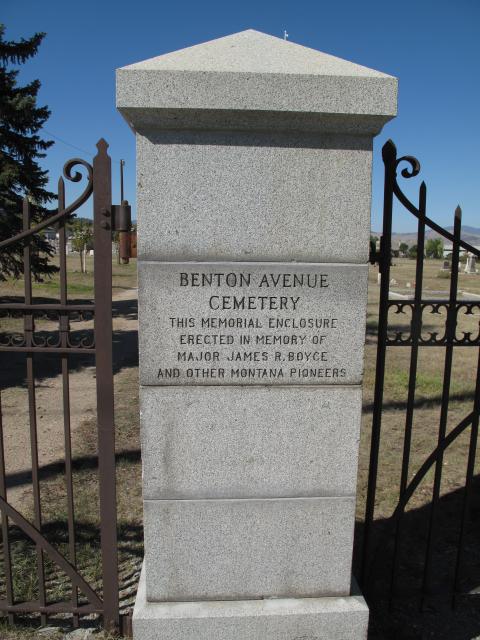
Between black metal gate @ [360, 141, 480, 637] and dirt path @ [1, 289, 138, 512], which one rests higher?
black metal gate @ [360, 141, 480, 637]

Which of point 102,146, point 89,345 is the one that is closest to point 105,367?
point 89,345

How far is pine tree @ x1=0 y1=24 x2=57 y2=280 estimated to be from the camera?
36.2ft

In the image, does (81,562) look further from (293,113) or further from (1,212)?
(1,212)

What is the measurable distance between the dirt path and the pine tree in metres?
3.09

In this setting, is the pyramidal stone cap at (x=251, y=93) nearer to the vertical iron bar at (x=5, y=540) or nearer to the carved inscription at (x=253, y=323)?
the carved inscription at (x=253, y=323)

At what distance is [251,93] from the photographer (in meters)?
2.12

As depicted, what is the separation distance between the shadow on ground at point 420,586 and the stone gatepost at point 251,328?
63 centimetres

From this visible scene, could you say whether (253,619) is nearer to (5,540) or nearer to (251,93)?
(5,540)

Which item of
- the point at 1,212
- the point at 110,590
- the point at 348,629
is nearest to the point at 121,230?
the point at 110,590

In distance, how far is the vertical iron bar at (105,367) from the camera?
2.45m

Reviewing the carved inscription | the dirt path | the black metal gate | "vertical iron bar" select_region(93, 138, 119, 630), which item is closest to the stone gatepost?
the carved inscription

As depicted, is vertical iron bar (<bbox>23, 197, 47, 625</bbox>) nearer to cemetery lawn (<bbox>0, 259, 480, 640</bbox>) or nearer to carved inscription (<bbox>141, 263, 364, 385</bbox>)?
cemetery lawn (<bbox>0, 259, 480, 640</bbox>)

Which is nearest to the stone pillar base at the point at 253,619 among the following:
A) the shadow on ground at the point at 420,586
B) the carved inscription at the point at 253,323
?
the shadow on ground at the point at 420,586

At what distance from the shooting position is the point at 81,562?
353 cm
